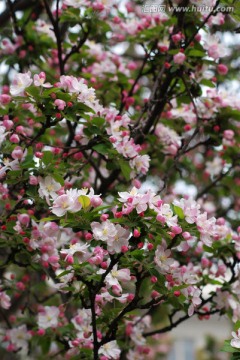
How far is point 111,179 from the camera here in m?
3.29

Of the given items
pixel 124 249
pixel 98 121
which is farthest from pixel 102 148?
pixel 124 249

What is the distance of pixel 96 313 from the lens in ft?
7.81

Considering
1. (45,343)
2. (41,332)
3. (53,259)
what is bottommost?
(45,343)

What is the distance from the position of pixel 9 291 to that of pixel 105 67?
51.3 inches

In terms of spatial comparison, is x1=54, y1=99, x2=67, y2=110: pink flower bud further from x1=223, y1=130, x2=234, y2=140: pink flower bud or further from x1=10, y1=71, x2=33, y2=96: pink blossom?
x1=223, y1=130, x2=234, y2=140: pink flower bud

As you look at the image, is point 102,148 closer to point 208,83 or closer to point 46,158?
point 46,158

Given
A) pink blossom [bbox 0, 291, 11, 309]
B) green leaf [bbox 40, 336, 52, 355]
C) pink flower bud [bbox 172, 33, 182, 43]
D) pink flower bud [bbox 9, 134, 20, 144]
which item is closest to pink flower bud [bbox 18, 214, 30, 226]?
pink flower bud [bbox 9, 134, 20, 144]

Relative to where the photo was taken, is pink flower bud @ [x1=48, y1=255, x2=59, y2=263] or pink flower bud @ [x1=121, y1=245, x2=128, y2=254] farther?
pink flower bud @ [x1=48, y1=255, x2=59, y2=263]

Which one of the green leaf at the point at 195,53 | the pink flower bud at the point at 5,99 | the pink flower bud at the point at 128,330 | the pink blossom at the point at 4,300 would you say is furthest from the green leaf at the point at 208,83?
the pink blossom at the point at 4,300

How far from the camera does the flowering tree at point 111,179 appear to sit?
2102 mm

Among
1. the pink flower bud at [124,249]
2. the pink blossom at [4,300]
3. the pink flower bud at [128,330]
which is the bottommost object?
the pink flower bud at [128,330]

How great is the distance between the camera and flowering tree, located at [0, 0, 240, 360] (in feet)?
6.89

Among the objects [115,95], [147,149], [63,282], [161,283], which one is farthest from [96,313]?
[115,95]

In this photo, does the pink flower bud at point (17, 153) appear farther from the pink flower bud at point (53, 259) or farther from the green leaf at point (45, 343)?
the green leaf at point (45, 343)
